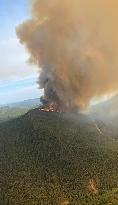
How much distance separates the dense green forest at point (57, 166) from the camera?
140 m

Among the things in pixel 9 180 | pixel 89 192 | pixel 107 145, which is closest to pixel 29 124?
pixel 107 145

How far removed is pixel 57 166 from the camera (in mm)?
161625

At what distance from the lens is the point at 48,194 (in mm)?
143000

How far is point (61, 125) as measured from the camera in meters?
199

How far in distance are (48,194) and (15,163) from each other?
25.4 meters

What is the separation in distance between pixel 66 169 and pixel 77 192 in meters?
16.8

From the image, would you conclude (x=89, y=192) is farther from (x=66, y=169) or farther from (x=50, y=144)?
(x=50, y=144)

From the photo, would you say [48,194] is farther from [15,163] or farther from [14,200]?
[15,163]

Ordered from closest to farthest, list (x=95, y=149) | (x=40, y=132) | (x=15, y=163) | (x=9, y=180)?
(x=9, y=180) < (x=15, y=163) < (x=95, y=149) < (x=40, y=132)

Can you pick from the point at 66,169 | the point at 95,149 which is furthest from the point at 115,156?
the point at 66,169

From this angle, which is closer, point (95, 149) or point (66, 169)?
point (66, 169)

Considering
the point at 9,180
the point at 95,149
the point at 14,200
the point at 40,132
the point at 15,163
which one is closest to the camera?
the point at 14,200

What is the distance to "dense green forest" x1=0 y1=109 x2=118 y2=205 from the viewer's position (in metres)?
140

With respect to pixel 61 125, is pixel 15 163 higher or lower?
lower
